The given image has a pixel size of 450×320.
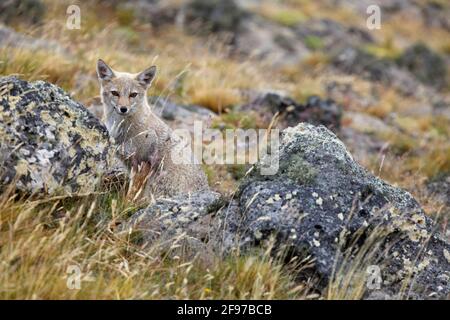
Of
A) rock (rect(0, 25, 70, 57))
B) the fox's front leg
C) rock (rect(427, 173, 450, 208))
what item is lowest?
rock (rect(427, 173, 450, 208))

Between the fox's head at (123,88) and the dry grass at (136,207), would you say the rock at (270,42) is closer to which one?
the dry grass at (136,207)

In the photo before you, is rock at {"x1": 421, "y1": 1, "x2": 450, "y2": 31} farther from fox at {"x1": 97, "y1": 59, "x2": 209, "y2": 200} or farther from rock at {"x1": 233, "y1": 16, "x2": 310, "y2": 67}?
fox at {"x1": 97, "y1": 59, "x2": 209, "y2": 200}

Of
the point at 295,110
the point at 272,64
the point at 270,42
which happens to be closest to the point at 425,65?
the point at 270,42

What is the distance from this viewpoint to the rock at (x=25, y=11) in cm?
1337

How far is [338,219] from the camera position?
4918 mm

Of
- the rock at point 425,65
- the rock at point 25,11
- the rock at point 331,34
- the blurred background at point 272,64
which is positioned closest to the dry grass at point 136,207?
the blurred background at point 272,64

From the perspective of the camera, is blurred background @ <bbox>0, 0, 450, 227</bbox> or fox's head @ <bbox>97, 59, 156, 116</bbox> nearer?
fox's head @ <bbox>97, 59, 156, 116</bbox>

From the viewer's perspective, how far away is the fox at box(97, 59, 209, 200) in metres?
6.67

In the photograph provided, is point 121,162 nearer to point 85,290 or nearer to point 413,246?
point 85,290

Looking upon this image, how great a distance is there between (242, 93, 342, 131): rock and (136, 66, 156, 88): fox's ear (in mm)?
3611

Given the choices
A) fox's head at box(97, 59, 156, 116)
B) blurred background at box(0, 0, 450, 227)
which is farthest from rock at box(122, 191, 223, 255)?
fox's head at box(97, 59, 156, 116)

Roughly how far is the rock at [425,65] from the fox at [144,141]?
16.3 metres

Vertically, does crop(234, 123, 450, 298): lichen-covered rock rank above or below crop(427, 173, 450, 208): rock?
above
